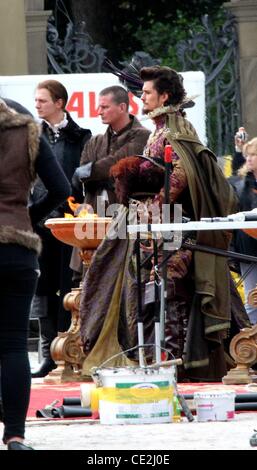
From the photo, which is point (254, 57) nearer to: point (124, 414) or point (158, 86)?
point (158, 86)

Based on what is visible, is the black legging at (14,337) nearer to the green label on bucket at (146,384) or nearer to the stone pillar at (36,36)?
the green label on bucket at (146,384)

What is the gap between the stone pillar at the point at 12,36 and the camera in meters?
18.5

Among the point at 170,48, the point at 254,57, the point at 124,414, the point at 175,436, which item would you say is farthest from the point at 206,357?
the point at 170,48

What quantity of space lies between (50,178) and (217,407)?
69.2 inches

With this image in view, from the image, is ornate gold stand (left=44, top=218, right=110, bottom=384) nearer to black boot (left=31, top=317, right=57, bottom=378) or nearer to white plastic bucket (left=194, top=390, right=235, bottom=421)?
black boot (left=31, top=317, right=57, bottom=378)

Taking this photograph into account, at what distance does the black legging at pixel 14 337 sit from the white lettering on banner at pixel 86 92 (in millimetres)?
7651

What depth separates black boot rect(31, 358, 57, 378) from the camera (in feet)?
40.4

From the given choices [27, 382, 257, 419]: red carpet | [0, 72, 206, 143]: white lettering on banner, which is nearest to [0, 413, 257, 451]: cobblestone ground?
[27, 382, 257, 419]: red carpet

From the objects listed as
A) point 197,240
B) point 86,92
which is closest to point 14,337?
point 197,240

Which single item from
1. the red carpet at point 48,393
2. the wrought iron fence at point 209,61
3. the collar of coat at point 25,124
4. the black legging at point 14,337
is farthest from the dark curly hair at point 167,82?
the wrought iron fence at point 209,61

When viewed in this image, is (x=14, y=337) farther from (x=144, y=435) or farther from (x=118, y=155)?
(x=118, y=155)

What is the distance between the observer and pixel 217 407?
873 centimetres

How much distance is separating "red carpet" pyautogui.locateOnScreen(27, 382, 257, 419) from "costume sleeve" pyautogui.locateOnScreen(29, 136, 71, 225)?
7.59 ft

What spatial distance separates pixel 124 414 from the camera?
28.3 feet
